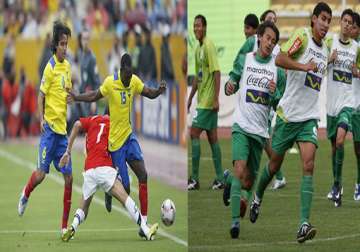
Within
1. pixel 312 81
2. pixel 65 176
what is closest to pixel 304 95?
pixel 312 81

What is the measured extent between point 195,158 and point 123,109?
423 centimetres

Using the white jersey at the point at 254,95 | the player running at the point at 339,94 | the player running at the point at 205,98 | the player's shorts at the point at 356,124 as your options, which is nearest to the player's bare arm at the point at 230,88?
the white jersey at the point at 254,95

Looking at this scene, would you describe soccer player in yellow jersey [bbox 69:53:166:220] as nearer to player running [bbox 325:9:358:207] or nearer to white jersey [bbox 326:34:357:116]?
player running [bbox 325:9:358:207]

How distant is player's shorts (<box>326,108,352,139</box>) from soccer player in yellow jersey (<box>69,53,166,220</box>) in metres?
2.89

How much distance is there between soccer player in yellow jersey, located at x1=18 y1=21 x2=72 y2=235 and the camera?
12.0 meters

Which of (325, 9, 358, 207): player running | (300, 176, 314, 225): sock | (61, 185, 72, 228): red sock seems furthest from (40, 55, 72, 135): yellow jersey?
(325, 9, 358, 207): player running

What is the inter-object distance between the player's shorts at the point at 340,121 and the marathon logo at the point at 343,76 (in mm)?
350

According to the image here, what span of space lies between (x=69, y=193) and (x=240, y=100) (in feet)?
6.25

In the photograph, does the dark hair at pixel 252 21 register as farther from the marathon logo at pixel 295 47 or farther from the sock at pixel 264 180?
the marathon logo at pixel 295 47

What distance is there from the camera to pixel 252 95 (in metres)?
11.5

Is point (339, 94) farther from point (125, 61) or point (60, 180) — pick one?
point (60, 180)

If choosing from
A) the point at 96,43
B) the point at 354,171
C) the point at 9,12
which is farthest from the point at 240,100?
the point at 9,12

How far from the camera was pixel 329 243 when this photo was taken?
10.9 m

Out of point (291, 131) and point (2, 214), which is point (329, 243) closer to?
point (291, 131)
